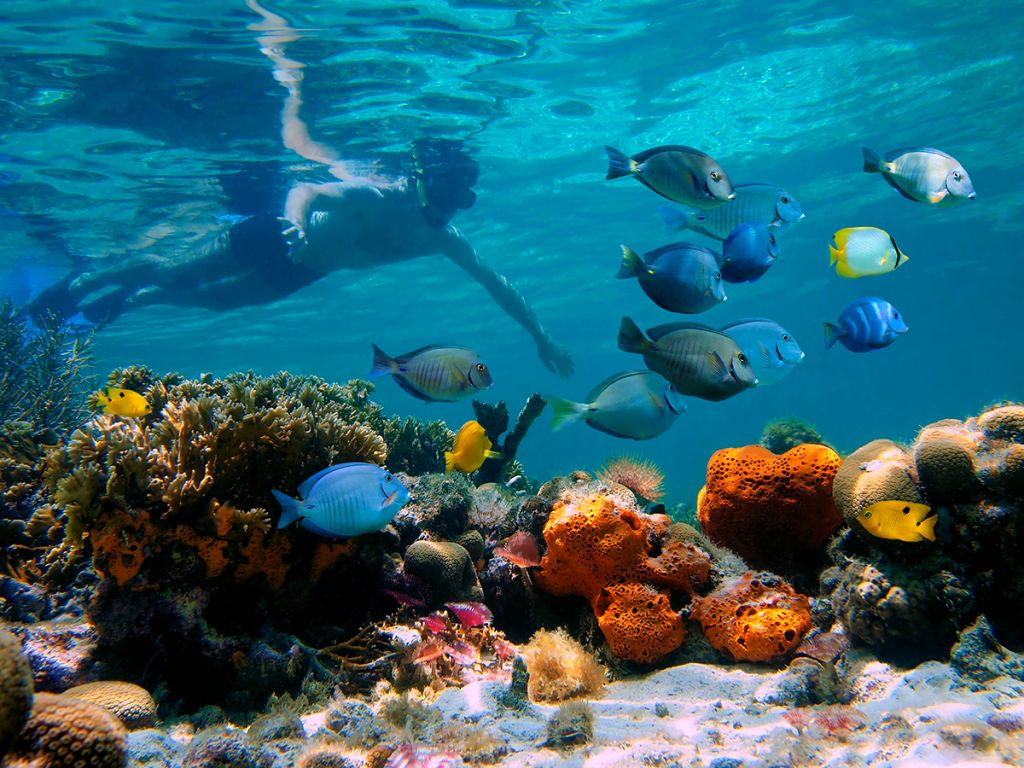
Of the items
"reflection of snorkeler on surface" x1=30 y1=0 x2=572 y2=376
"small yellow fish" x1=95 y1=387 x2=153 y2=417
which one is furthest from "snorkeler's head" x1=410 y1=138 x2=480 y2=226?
"small yellow fish" x1=95 y1=387 x2=153 y2=417

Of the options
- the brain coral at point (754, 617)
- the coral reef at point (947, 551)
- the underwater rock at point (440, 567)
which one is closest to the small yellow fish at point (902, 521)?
the coral reef at point (947, 551)

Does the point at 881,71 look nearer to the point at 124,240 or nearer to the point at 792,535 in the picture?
the point at 792,535

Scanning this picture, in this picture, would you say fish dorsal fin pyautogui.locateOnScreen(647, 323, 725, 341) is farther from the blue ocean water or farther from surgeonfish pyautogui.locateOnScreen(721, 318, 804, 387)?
the blue ocean water

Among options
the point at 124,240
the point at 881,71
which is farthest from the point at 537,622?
the point at 124,240

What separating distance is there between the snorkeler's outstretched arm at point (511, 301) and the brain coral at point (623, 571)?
11.5 meters

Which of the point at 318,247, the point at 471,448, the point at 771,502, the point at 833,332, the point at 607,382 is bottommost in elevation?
the point at 318,247

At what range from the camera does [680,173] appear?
349 cm

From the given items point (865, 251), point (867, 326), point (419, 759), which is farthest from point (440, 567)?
point (865, 251)

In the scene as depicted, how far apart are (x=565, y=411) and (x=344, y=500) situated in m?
1.52

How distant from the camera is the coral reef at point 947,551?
3229 millimetres

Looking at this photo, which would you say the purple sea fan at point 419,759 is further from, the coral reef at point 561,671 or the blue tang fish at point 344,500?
the blue tang fish at point 344,500

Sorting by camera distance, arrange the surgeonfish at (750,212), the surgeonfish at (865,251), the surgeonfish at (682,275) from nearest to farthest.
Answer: the surgeonfish at (682,275), the surgeonfish at (750,212), the surgeonfish at (865,251)

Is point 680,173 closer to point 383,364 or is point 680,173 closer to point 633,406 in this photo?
point 633,406

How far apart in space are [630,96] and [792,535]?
687 inches
